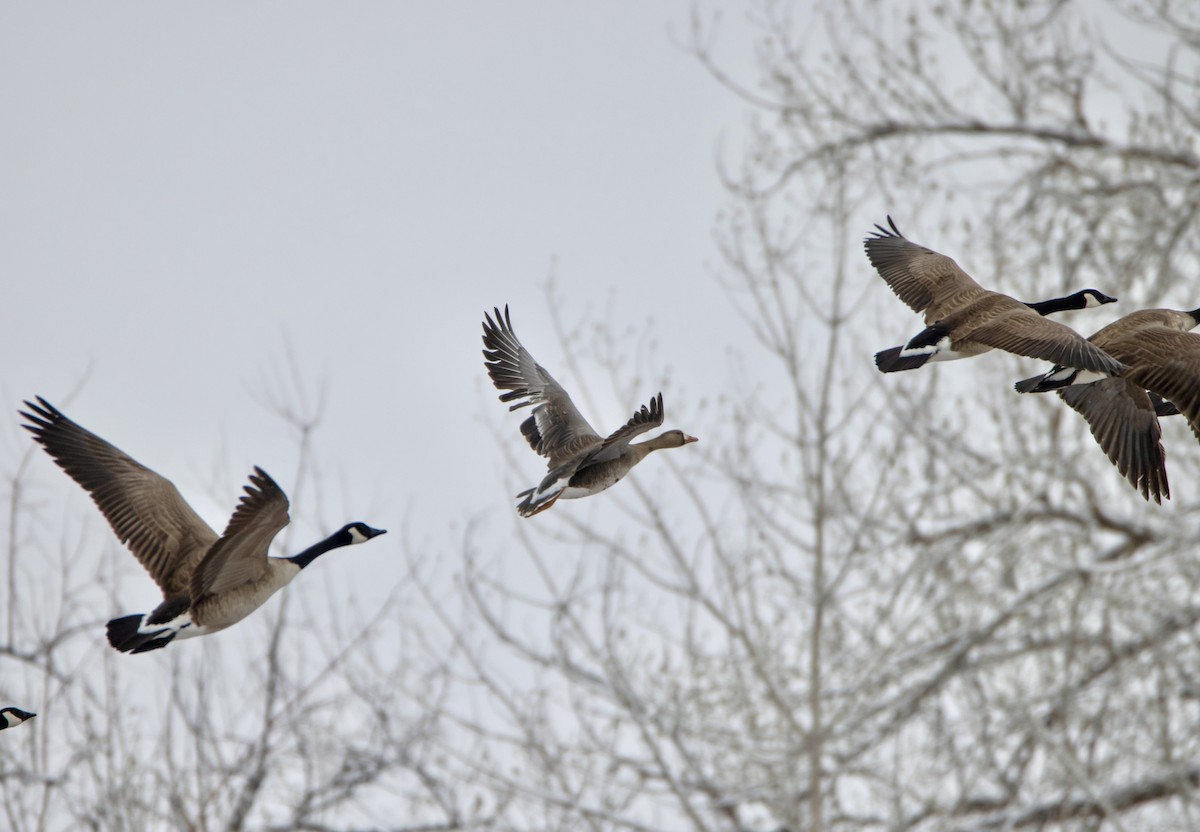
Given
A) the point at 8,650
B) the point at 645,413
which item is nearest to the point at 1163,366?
the point at 645,413

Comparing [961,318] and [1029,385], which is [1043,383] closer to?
[1029,385]

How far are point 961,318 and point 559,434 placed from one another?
2010 millimetres

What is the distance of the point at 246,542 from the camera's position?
5.12 m

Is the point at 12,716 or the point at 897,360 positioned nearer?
the point at 12,716

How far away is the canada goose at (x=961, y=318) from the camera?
5113 mm

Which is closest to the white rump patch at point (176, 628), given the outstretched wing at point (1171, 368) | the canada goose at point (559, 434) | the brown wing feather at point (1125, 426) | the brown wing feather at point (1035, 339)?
the canada goose at point (559, 434)

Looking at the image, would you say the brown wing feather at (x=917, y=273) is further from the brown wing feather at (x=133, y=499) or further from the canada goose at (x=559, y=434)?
the brown wing feather at (x=133, y=499)

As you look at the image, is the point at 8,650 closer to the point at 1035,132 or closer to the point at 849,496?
the point at 849,496

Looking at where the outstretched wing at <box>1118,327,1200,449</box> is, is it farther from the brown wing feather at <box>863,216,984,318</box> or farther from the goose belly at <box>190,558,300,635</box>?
the goose belly at <box>190,558,300,635</box>

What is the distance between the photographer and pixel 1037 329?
542 cm

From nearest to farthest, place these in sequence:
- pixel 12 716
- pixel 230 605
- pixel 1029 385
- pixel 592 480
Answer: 1. pixel 12 716
2. pixel 230 605
3. pixel 1029 385
4. pixel 592 480

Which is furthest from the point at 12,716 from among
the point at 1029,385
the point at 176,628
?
the point at 1029,385

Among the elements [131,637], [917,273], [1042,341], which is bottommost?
[131,637]

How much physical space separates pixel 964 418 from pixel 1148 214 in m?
3.31
